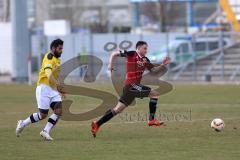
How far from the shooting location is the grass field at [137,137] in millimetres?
12484

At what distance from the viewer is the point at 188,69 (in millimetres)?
42625

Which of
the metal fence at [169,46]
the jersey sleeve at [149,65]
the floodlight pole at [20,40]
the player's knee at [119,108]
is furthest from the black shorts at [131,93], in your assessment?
the floodlight pole at [20,40]

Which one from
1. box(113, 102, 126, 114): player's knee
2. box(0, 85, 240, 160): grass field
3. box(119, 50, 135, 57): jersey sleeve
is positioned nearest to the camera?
box(0, 85, 240, 160): grass field

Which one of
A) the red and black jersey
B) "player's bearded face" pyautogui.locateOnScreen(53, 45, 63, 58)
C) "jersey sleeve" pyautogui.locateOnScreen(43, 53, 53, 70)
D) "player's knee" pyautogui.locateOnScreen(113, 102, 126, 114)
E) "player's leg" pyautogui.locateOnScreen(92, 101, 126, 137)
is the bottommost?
"player's leg" pyautogui.locateOnScreen(92, 101, 126, 137)

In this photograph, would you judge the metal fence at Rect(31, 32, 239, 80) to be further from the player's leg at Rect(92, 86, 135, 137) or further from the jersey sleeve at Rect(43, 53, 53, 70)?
the jersey sleeve at Rect(43, 53, 53, 70)

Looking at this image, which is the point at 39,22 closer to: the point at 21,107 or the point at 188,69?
the point at 188,69

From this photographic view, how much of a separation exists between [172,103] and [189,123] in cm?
713

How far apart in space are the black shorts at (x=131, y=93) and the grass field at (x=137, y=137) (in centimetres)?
71

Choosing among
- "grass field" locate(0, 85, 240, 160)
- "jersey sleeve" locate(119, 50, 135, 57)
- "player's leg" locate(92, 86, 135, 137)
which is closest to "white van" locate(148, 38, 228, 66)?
"grass field" locate(0, 85, 240, 160)

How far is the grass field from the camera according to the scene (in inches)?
492

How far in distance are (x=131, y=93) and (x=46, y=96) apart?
1956 mm

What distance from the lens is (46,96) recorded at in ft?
49.0

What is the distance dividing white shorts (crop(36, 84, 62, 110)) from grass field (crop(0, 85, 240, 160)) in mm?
710

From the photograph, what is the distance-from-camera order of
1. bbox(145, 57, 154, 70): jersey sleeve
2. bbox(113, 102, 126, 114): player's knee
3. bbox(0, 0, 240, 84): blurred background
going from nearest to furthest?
1. bbox(113, 102, 126, 114): player's knee
2. bbox(145, 57, 154, 70): jersey sleeve
3. bbox(0, 0, 240, 84): blurred background
